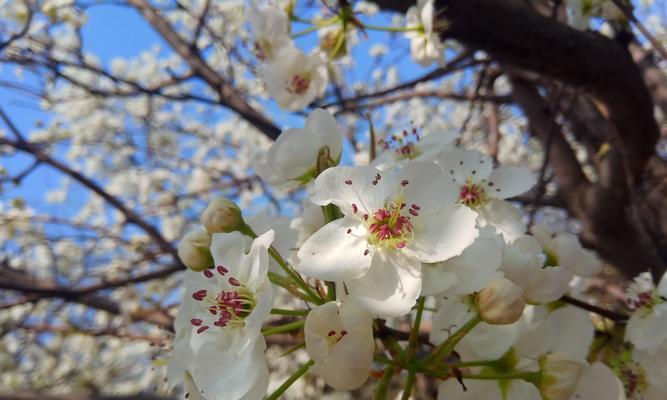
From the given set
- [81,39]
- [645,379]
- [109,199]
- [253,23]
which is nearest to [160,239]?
[109,199]

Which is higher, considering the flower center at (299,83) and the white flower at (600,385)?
the flower center at (299,83)

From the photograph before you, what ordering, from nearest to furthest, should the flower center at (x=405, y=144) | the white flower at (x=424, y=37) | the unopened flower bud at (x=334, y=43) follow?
the flower center at (x=405, y=144), the white flower at (x=424, y=37), the unopened flower bud at (x=334, y=43)

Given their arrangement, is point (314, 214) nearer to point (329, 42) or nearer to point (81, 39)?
point (329, 42)

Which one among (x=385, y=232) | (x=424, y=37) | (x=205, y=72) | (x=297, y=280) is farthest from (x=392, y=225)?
(x=205, y=72)

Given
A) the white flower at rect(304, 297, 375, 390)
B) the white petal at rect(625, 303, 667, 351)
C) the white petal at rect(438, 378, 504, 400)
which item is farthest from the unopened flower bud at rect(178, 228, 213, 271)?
the white petal at rect(625, 303, 667, 351)

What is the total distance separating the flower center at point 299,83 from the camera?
1459 mm

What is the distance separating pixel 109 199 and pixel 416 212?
140cm

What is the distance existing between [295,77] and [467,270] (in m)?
0.99

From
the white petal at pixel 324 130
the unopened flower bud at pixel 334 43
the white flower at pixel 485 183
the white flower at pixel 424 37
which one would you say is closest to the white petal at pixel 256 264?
the white petal at pixel 324 130

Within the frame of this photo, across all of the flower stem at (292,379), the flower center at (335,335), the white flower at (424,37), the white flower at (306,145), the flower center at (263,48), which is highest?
the flower center at (263,48)

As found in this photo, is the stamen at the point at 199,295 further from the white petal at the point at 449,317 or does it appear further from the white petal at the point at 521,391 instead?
the white petal at the point at 521,391

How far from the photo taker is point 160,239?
5.70 feet

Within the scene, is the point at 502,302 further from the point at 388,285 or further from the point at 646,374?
the point at 646,374

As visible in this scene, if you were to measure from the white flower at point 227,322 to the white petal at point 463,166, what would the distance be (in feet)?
1.09
